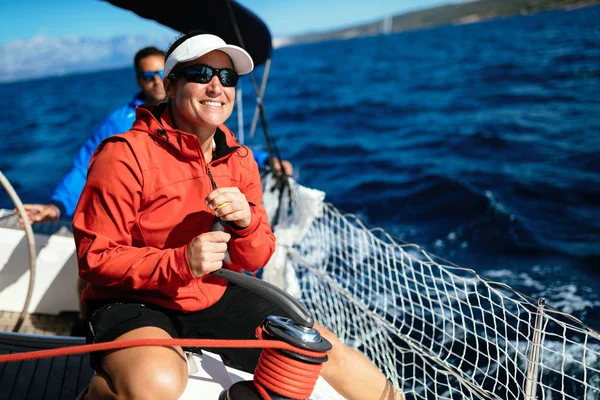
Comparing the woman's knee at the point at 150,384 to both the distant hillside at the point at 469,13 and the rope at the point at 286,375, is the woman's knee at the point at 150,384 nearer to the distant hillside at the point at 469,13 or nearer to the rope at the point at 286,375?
the rope at the point at 286,375

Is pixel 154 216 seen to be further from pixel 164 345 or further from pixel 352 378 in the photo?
pixel 352 378

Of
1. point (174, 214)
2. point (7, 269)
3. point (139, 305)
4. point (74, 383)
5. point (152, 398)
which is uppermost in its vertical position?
point (174, 214)

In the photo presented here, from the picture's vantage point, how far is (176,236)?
5.48ft

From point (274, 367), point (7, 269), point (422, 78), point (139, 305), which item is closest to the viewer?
point (274, 367)

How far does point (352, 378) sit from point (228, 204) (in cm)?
79

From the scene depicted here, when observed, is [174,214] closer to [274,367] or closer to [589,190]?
[274,367]

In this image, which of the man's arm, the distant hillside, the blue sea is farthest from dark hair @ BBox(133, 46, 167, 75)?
the distant hillside

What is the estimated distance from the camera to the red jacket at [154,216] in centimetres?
144

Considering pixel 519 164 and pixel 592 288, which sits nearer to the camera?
pixel 592 288

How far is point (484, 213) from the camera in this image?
Answer: 17.0 ft

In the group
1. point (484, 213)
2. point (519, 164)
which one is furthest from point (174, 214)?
point (519, 164)

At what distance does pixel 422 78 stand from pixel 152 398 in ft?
57.6

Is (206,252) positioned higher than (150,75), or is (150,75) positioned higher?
(150,75)

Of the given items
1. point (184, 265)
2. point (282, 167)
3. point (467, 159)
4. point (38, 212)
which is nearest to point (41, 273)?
point (38, 212)
